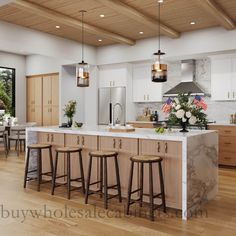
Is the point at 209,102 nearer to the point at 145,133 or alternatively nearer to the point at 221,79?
the point at 221,79

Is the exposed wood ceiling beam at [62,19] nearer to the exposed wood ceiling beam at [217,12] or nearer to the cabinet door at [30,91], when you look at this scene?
the exposed wood ceiling beam at [217,12]

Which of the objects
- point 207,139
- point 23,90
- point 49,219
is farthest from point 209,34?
point 23,90

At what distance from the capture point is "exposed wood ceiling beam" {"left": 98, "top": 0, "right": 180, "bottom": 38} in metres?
4.79

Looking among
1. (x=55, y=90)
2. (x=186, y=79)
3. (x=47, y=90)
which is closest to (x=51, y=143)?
(x=186, y=79)

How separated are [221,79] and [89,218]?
4.72 m

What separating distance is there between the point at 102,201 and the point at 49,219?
2.94 feet

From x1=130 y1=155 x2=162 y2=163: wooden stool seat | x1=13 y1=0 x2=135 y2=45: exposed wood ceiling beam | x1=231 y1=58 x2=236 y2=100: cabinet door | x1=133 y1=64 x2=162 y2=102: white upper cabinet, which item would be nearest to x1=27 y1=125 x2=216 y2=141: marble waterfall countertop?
x1=130 y1=155 x2=162 y2=163: wooden stool seat

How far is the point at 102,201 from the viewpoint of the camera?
13.1 ft

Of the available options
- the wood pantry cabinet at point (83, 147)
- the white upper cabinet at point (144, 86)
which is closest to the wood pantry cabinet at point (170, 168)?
the wood pantry cabinet at point (83, 147)

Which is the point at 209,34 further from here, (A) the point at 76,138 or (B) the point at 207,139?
(A) the point at 76,138

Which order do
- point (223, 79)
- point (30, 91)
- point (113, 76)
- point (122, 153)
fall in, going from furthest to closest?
1. point (30, 91)
2. point (113, 76)
3. point (223, 79)
4. point (122, 153)

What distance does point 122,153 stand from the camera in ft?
13.3

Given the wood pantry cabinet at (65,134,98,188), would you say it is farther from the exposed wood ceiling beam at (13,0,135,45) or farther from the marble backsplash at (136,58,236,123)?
the marble backsplash at (136,58,236,123)

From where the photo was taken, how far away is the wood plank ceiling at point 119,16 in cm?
496
